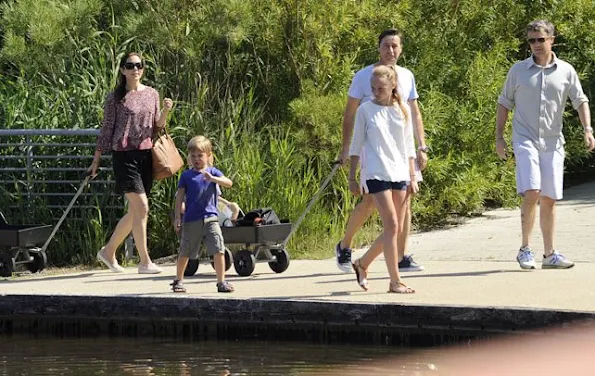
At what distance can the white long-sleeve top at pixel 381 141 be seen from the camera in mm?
9102

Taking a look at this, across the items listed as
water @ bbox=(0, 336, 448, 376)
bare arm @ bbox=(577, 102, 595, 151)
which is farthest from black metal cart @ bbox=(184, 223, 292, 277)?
bare arm @ bbox=(577, 102, 595, 151)

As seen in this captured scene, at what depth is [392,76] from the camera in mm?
9148

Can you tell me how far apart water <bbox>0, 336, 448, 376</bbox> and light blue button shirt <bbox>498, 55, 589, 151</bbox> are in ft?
8.59

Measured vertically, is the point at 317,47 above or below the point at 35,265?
above

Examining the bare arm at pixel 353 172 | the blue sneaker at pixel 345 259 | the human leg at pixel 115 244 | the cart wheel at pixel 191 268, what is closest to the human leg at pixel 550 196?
the blue sneaker at pixel 345 259

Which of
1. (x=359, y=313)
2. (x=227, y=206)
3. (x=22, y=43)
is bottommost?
(x=359, y=313)

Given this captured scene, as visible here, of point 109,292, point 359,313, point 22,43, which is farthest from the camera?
point 22,43

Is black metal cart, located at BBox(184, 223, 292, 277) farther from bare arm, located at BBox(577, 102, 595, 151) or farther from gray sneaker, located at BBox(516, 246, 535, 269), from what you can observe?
bare arm, located at BBox(577, 102, 595, 151)

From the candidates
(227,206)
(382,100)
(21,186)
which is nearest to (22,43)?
(21,186)

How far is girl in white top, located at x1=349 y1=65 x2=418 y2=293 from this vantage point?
357 inches

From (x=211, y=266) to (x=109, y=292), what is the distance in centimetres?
174

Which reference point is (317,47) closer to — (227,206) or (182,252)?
(227,206)

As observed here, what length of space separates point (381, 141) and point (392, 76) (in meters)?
0.43

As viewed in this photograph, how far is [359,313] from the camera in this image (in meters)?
8.70
